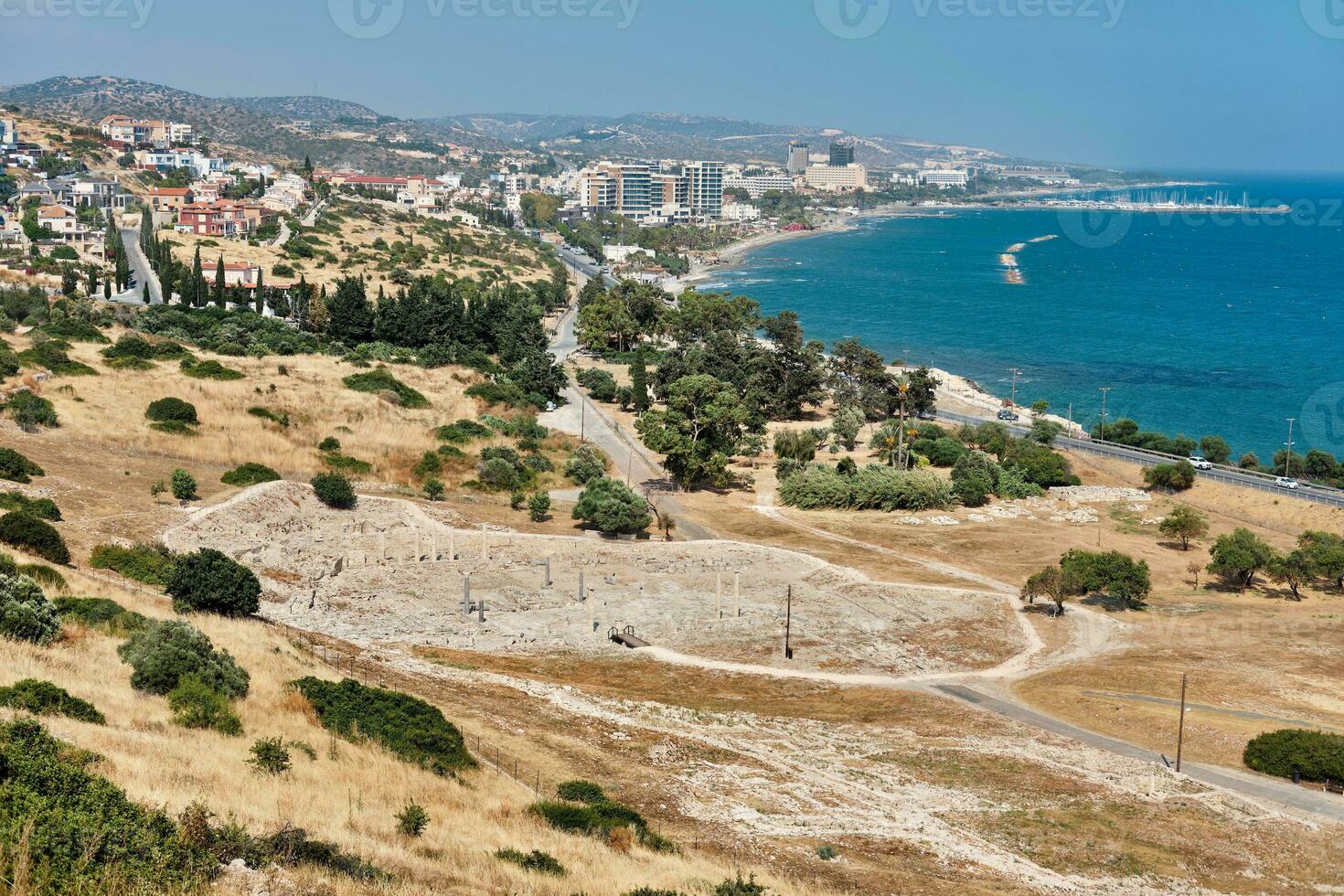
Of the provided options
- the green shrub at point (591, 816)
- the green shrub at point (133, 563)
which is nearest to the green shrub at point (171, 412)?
the green shrub at point (133, 563)

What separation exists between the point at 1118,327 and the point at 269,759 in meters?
129

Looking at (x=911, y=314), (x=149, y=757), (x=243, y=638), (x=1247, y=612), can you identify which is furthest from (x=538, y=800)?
(x=911, y=314)

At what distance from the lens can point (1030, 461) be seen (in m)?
63.9

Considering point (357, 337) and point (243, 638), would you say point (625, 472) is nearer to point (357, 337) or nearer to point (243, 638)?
point (357, 337)

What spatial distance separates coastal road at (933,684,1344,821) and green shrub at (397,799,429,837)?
18.3 meters

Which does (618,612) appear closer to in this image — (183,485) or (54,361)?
(183,485)

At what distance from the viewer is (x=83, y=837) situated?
36.8 feet

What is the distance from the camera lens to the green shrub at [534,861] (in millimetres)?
14883

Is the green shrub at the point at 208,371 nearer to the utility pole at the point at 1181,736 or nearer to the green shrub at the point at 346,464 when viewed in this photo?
the green shrub at the point at 346,464

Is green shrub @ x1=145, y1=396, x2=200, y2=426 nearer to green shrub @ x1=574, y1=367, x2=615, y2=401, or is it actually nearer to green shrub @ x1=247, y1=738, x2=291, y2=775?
green shrub @ x1=574, y1=367, x2=615, y2=401

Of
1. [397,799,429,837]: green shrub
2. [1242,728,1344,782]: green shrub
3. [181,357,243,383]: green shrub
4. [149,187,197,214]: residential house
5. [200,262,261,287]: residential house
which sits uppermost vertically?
[149,187,197,214]: residential house

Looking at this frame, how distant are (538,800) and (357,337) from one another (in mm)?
65111

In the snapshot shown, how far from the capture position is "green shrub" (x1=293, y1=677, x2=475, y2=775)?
20109 millimetres

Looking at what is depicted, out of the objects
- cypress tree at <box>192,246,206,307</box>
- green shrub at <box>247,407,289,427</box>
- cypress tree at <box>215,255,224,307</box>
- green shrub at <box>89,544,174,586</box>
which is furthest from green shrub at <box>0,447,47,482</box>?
cypress tree at <box>215,255,224,307</box>
